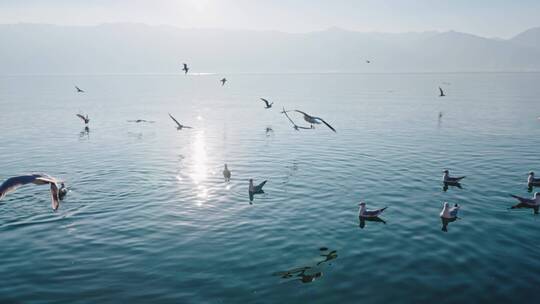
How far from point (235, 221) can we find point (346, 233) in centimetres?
664

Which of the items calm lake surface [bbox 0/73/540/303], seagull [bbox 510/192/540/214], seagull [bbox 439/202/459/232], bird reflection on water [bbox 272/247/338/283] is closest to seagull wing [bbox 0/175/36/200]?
calm lake surface [bbox 0/73/540/303]

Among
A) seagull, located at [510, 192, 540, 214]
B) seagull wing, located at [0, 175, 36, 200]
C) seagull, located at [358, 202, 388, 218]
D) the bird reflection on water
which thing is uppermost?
seagull wing, located at [0, 175, 36, 200]

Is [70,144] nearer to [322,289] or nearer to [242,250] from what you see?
[242,250]

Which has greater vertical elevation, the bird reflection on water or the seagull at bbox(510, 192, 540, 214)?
the seagull at bbox(510, 192, 540, 214)

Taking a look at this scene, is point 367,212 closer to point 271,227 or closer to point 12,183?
point 271,227

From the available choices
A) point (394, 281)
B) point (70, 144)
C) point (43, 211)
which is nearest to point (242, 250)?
point (394, 281)

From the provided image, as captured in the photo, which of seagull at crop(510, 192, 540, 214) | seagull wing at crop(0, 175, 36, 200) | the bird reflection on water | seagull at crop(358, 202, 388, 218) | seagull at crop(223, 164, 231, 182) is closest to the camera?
seagull wing at crop(0, 175, 36, 200)

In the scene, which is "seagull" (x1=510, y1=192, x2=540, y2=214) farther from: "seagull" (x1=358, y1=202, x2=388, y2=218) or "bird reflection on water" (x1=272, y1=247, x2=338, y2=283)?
"bird reflection on water" (x1=272, y1=247, x2=338, y2=283)

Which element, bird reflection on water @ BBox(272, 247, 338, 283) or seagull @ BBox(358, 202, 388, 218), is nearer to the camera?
bird reflection on water @ BBox(272, 247, 338, 283)

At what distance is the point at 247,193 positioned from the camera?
107 ft

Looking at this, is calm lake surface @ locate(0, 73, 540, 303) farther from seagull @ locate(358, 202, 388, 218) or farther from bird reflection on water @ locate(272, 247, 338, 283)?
seagull @ locate(358, 202, 388, 218)

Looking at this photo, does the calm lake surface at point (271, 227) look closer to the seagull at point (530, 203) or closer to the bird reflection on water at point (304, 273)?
the bird reflection on water at point (304, 273)

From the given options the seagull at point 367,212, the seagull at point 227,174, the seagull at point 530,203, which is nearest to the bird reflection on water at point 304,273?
the seagull at point 367,212

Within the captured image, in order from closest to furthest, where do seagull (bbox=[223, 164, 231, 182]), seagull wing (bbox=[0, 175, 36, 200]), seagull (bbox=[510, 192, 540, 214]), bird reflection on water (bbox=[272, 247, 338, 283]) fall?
seagull wing (bbox=[0, 175, 36, 200]) < bird reflection on water (bbox=[272, 247, 338, 283]) < seagull (bbox=[510, 192, 540, 214]) < seagull (bbox=[223, 164, 231, 182])
